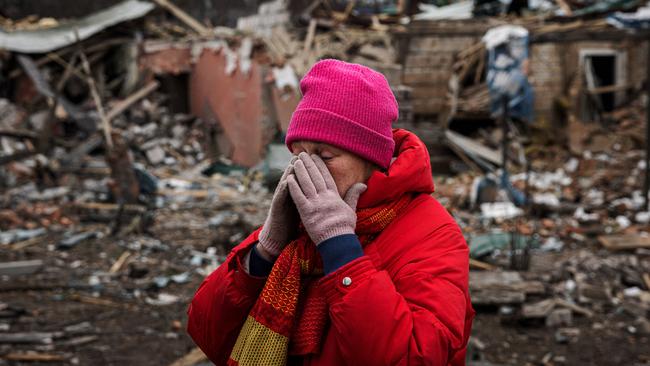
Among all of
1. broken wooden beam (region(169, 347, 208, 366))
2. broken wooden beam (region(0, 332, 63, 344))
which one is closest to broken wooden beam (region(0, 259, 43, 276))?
broken wooden beam (region(0, 332, 63, 344))

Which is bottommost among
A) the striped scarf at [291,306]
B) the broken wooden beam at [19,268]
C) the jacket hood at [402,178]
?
the broken wooden beam at [19,268]

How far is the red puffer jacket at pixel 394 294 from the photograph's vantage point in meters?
1.46

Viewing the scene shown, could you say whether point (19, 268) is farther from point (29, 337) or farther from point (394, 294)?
point (394, 294)

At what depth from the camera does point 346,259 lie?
1.52 m

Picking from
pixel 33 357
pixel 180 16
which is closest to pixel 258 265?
pixel 33 357

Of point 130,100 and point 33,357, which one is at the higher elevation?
point 130,100

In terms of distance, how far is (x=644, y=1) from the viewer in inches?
577

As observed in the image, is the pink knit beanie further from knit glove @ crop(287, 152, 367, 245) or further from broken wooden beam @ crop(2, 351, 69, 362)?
broken wooden beam @ crop(2, 351, 69, 362)

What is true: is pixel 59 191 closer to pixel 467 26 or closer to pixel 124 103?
pixel 124 103

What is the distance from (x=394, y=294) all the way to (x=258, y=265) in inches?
16.5

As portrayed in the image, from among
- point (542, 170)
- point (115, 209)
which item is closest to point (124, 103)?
point (115, 209)

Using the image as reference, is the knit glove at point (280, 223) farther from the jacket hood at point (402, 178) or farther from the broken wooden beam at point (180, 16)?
the broken wooden beam at point (180, 16)

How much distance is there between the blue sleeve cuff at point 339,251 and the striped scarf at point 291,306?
0.39 feet

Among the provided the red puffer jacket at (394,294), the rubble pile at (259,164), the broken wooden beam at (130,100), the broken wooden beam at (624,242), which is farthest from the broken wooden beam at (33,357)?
the broken wooden beam at (130,100)
